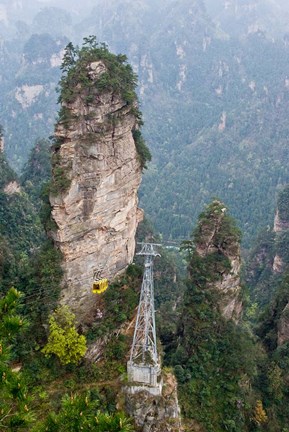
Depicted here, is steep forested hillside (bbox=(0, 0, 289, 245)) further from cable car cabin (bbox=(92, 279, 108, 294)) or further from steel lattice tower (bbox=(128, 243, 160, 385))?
steel lattice tower (bbox=(128, 243, 160, 385))

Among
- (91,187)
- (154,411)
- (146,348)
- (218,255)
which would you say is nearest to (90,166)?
(91,187)

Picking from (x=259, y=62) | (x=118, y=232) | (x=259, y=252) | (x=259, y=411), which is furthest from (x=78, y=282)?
(x=259, y=62)

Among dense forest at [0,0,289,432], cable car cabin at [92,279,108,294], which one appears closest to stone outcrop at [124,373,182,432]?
dense forest at [0,0,289,432]

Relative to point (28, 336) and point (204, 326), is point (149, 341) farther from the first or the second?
point (28, 336)

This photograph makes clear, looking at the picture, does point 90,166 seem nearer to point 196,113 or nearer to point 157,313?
point 157,313

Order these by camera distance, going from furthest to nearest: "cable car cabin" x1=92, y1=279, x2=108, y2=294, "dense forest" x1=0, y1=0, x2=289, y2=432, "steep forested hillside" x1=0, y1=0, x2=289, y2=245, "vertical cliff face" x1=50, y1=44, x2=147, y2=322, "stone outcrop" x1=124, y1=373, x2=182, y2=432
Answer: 1. "steep forested hillside" x1=0, y1=0, x2=289, y2=245
2. "cable car cabin" x1=92, y1=279, x2=108, y2=294
3. "vertical cliff face" x1=50, y1=44, x2=147, y2=322
4. "stone outcrop" x1=124, y1=373, x2=182, y2=432
5. "dense forest" x1=0, y1=0, x2=289, y2=432

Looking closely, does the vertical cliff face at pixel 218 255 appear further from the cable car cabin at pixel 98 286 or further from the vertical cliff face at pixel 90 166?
the cable car cabin at pixel 98 286

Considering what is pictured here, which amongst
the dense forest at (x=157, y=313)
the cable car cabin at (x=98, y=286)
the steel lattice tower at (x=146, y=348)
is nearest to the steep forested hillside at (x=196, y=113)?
the dense forest at (x=157, y=313)
